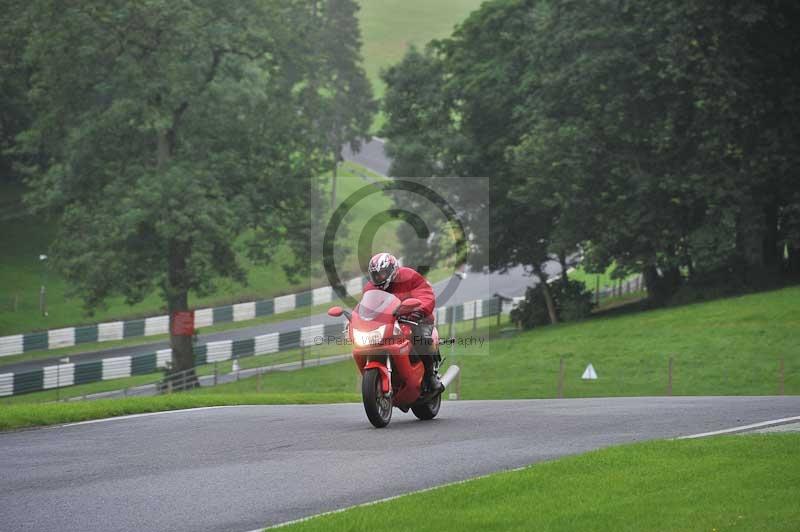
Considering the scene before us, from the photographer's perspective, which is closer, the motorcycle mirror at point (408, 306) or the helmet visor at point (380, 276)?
the motorcycle mirror at point (408, 306)

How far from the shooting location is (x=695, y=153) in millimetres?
47781

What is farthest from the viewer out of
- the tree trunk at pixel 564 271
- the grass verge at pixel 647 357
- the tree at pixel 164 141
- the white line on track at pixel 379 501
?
the tree trunk at pixel 564 271

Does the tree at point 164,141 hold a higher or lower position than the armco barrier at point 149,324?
higher

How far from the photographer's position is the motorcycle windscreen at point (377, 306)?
13977 mm

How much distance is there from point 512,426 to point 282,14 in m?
32.3

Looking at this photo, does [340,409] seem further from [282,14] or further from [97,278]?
[282,14]

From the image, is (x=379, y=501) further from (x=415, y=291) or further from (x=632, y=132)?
(x=632, y=132)

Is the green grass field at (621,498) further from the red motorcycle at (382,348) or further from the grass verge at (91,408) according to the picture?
the grass verge at (91,408)

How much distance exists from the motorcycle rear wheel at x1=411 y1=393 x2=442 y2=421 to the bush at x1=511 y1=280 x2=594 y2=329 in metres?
38.8

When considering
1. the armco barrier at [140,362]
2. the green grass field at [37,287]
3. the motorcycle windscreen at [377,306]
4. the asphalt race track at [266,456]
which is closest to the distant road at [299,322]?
the green grass field at [37,287]

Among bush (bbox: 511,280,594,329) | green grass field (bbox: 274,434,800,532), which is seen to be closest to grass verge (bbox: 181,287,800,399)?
bush (bbox: 511,280,594,329)

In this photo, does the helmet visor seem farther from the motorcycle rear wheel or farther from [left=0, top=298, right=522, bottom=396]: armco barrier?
[left=0, top=298, right=522, bottom=396]: armco barrier

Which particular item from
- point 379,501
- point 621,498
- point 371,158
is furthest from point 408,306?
point 371,158

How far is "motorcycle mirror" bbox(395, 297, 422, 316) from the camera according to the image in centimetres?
1403
